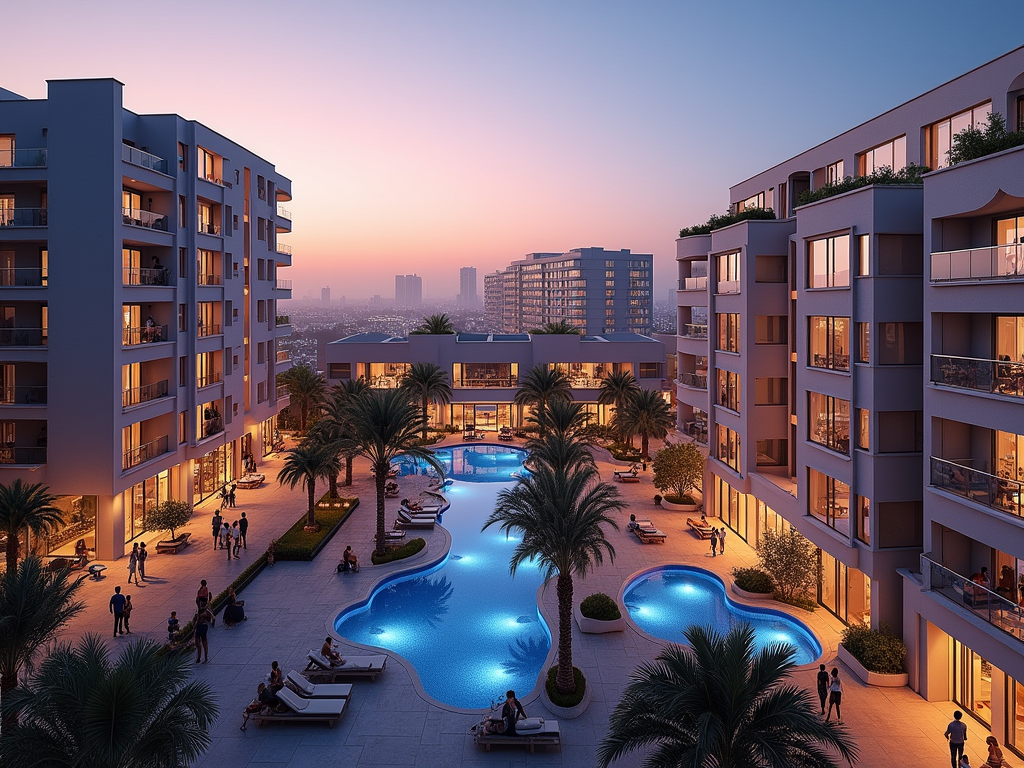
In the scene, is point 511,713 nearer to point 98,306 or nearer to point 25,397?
point 98,306

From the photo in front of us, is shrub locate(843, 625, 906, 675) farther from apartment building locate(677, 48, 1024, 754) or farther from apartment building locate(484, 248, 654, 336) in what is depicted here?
apartment building locate(484, 248, 654, 336)

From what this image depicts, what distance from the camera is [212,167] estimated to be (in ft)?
124

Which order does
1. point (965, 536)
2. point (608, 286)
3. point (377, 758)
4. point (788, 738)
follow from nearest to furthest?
1. point (788, 738)
2. point (377, 758)
3. point (965, 536)
4. point (608, 286)

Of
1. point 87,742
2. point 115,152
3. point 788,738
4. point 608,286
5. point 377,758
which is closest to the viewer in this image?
point 87,742

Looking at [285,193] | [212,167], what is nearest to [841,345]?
[212,167]

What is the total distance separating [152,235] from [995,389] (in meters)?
31.9

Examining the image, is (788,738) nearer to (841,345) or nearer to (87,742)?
(87,742)

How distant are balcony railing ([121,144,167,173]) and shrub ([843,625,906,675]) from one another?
31923 millimetres

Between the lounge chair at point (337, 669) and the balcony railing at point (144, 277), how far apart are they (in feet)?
62.1

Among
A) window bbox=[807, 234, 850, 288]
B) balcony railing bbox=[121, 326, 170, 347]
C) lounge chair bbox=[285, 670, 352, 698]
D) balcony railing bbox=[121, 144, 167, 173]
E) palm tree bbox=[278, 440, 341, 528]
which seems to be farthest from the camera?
palm tree bbox=[278, 440, 341, 528]

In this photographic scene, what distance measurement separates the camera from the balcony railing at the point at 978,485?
15.3 metres

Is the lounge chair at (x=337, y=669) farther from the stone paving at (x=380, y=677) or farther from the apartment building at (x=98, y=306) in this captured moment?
the apartment building at (x=98, y=306)

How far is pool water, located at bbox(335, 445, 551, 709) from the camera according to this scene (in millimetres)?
19984

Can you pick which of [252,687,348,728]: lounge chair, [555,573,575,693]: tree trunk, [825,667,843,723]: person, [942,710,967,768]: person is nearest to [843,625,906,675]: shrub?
[825,667,843,723]: person
